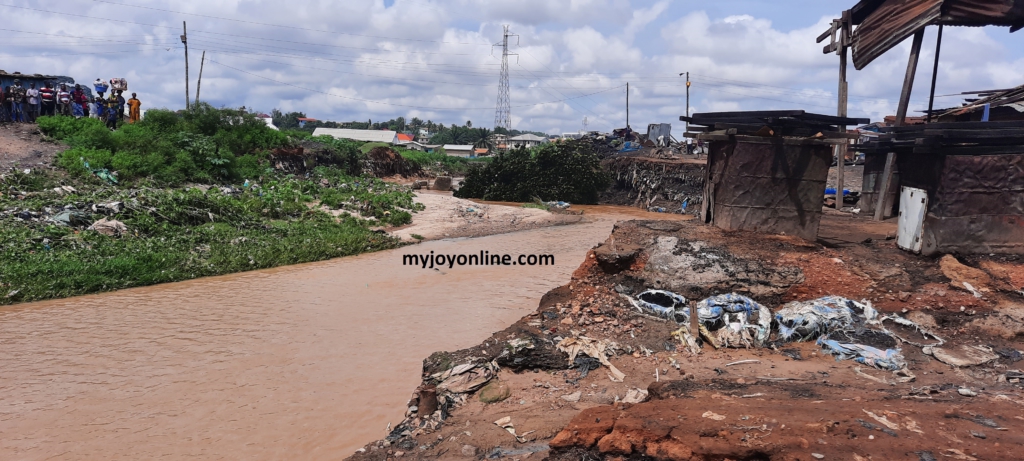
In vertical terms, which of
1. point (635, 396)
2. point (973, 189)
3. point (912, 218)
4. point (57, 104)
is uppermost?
point (57, 104)

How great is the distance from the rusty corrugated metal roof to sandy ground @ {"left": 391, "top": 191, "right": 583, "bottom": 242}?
10978 millimetres

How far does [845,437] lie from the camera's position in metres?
3.45

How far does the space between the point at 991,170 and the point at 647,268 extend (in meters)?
4.06

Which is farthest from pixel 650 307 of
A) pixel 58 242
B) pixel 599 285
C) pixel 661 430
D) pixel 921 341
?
pixel 58 242

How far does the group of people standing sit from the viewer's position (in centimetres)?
1950

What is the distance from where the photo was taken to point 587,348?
599 centimetres

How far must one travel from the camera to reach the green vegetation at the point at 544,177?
26766 millimetres

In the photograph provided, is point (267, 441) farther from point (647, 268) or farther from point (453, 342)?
point (647, 268)

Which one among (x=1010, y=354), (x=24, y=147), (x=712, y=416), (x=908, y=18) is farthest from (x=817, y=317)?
(x=24, y=147)

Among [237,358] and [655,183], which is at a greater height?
[655,183]

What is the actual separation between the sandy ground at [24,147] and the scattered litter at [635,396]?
17.2m

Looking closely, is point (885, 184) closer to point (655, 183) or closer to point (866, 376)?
point (866, 376)

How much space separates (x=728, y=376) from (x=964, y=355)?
224 cm

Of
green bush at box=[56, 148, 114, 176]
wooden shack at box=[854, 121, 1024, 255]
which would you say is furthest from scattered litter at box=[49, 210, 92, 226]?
wooden shack at box=[854, 121, 1024, 255]
